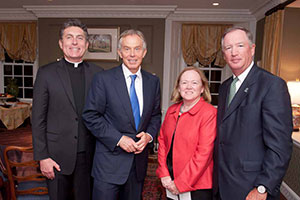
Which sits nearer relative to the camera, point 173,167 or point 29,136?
point 173,167

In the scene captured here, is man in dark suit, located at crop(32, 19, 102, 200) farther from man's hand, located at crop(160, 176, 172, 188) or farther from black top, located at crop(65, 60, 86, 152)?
man's hand, located at crop(160, 176, 172, 188)

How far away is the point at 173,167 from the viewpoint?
1685mm

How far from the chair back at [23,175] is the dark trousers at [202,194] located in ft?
3.99

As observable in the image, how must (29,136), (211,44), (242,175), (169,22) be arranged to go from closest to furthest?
(242,175) < (29,136) < (169,22) < (211,44)

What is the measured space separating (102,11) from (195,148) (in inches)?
169

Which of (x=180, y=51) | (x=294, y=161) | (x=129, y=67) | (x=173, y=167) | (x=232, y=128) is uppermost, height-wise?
(x=180, y=51)

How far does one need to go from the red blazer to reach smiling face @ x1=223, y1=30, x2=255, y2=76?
0.36 metres

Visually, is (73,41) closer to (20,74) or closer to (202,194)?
(202,194)

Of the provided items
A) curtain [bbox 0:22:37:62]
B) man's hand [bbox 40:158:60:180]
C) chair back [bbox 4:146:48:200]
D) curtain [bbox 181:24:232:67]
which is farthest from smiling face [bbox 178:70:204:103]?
curtain [bbox 0:22:37:62]

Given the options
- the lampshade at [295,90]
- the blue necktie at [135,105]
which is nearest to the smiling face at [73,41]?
the blue necktie at [135,105]

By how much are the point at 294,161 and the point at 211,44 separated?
3.22 metres

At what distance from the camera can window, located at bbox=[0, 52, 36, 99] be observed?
6.44 m

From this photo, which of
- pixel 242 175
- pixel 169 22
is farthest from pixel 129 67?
pixel 169 22

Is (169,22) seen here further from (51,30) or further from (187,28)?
(51,30)
